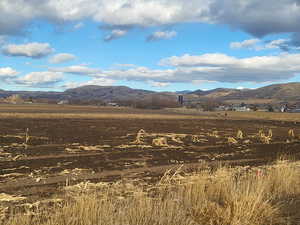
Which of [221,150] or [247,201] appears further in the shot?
[221,150]

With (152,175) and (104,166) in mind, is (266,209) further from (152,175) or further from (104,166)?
(104,166)

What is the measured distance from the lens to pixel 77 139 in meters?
26.3

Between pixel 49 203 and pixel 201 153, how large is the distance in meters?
13.4

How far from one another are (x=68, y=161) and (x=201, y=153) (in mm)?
7877

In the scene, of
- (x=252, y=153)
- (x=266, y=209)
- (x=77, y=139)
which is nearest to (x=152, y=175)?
(x=266, y=209)

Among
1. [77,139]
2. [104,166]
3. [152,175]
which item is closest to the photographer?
[152,175]

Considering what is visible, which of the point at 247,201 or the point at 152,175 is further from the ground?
the point at 247,201

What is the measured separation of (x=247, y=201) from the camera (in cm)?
665

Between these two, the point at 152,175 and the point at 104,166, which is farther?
the point at 104,166

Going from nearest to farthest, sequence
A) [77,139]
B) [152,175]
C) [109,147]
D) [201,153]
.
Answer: [152,175] → [201,153] → [109,147] → [77,139]

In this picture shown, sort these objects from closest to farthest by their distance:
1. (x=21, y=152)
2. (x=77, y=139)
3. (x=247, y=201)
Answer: (x=247, y=201) < (x=21, y=152) < (x=77, y=139)

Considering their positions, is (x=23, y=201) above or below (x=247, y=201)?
below

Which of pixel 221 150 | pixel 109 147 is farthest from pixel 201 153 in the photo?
pixel 109 147

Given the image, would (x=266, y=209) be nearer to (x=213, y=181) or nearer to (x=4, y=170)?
(x=213, y=181)
